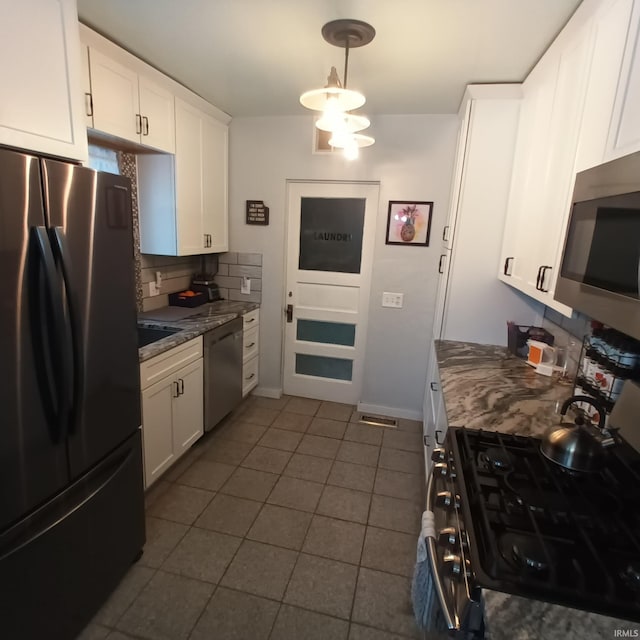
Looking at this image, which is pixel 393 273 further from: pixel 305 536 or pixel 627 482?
pixel 627 482

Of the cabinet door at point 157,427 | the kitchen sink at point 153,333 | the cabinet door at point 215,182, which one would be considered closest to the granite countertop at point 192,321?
the kitchen sink at point 153,333

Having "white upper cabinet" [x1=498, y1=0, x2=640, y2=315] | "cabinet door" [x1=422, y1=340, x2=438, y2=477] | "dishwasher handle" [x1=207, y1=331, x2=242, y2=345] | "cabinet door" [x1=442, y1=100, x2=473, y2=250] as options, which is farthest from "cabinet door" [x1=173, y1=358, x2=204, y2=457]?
"white upper cabinet" [x1=498, y1=0, x2=640, y2=315]

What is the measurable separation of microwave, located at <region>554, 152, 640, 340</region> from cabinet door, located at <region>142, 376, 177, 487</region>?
2.05 metres

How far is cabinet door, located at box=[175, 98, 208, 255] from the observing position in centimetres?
269

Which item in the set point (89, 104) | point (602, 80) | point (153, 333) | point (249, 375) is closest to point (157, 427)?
point (153, 333)

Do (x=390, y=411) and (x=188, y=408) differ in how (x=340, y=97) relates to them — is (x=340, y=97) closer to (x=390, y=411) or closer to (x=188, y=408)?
(x=188, y=408)

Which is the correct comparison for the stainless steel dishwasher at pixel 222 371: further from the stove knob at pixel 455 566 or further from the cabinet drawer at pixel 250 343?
the stove knob at pixel 455 566

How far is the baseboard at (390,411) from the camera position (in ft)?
11.3

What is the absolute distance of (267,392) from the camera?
3.73 m

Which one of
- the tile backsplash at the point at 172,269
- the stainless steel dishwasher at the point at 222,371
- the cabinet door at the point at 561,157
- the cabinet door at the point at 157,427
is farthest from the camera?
the stainless steel dishwasher at the point at 222,371

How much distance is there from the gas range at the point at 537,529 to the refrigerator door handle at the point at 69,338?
126 cm

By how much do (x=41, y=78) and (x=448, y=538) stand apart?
6.66 ft

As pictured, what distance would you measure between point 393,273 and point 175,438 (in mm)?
2086

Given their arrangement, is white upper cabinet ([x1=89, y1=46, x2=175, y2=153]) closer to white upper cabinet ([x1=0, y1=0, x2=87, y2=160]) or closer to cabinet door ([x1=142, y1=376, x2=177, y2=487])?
white upper cabinet ([x1=0, y1=0, x2=87, y2=160])
